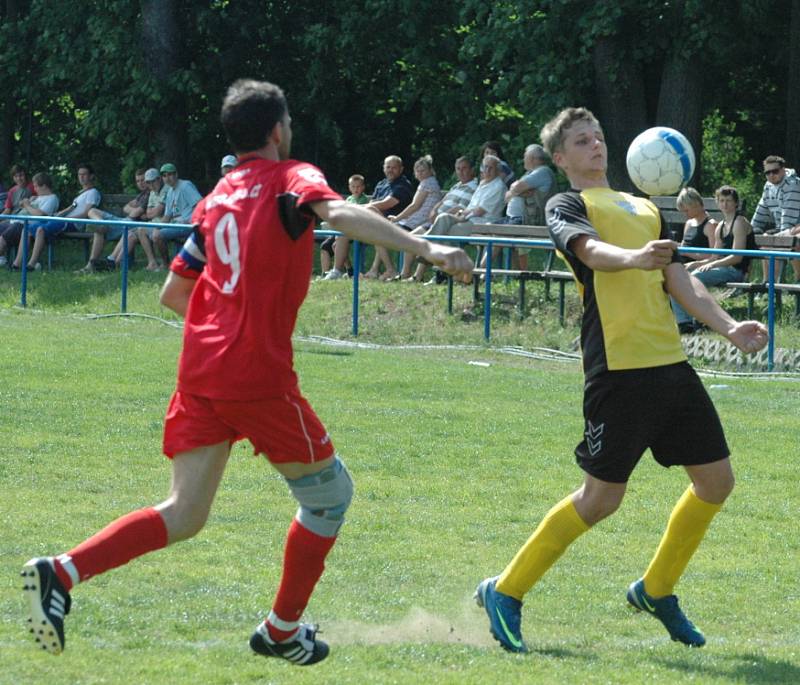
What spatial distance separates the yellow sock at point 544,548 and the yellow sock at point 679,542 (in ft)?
1.19

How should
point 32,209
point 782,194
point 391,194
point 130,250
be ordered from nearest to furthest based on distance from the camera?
point 782,194 → point 391,194 → point 130,250 → point 32,209

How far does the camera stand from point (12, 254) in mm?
22859

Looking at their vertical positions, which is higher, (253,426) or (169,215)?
(253,426)

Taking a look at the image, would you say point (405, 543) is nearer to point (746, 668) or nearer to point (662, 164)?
point (746, 668)

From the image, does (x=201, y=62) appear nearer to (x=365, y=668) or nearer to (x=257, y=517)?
(x=257, y=517)

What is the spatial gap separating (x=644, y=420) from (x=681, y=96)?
1737 cm

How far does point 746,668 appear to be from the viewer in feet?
17.0

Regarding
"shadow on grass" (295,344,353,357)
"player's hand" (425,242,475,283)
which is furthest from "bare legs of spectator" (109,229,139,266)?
"player's hand" (425,242,475,283)

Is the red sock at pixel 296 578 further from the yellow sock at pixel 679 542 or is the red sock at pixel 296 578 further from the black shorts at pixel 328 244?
the black shorts at pixel 328 244

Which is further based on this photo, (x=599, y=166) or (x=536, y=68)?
(x=536, y=68)

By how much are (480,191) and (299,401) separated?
14.0 metres

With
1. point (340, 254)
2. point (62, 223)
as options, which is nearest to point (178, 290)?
point (340, 254)

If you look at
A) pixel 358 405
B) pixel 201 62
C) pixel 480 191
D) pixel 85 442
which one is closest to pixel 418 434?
pixel 358 405

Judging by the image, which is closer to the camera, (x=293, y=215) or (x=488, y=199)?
(x=293, y=215)
